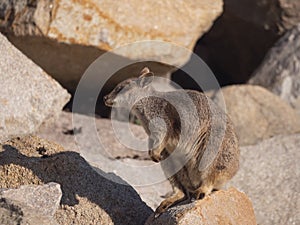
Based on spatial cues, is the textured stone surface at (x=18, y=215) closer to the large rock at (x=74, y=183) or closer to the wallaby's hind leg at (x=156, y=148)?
the large rock at (x=74, y=183)

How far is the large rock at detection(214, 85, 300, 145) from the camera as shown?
10.9 meters

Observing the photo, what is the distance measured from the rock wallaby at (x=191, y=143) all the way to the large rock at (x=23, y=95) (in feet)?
5.82

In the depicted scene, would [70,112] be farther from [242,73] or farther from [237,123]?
[242,73]

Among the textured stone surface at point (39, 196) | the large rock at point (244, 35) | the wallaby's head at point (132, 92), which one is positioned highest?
the wallaby's head at point (132, 92)

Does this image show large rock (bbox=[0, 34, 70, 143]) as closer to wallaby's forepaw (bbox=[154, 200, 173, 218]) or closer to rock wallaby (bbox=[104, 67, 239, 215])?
rock wallaby (bbox=[104, 67, 239, 215])

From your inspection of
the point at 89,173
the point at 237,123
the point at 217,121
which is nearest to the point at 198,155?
the point at 217,121

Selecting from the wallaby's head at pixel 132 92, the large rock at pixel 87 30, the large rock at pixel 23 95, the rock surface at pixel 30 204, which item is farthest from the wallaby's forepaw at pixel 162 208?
the large rock at pixel 87 30

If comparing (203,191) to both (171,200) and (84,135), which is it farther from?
(84,135)

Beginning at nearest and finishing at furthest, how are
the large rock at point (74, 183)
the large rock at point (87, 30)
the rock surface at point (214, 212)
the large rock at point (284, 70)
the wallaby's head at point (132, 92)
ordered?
the rock surface at point (214, 212) → the large rock at point (74, 183) → the wallaby's head at point (132, 92) → the large rock at point (87, 30) → the large rock at point (284, 70)

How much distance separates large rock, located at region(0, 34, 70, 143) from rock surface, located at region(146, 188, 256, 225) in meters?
2.31

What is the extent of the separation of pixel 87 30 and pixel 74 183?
12.1ft

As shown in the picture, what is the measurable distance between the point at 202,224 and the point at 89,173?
1.33 m

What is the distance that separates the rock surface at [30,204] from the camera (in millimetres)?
6129

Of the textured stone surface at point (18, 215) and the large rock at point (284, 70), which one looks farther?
the large rock at point (284, 70)
